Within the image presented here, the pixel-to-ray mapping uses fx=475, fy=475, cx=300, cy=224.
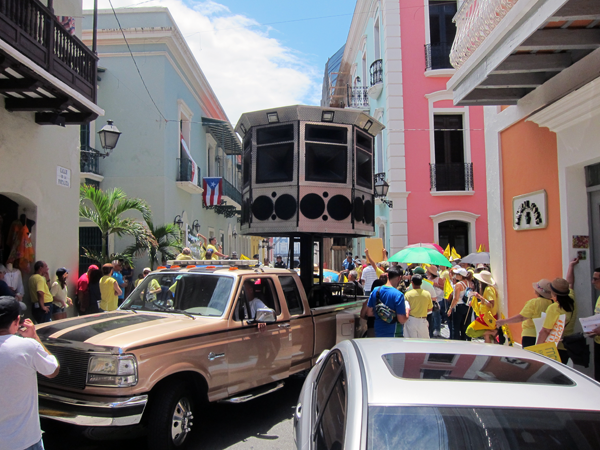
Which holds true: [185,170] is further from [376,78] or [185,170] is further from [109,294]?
[109,294]

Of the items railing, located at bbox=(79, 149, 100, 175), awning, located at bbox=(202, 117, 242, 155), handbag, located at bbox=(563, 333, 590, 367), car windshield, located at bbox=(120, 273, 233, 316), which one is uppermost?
awning, located at bbox=(202, 117, 242, 155)

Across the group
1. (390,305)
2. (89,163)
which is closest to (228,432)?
(390,305)

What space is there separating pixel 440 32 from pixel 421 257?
36.3ft

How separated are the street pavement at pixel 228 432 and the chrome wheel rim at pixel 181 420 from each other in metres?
0.30

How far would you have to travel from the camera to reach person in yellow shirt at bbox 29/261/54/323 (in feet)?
25.9

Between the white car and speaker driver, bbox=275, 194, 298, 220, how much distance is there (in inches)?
198

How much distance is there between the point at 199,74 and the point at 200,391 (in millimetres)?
16778

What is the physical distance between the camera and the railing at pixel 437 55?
53.9 feet

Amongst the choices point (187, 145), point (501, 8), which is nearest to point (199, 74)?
point (187, 145)

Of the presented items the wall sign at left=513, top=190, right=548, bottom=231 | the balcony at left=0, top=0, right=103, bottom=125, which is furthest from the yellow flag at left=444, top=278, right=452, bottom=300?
the balcony at left=0, top=0, right=103, bottom=125

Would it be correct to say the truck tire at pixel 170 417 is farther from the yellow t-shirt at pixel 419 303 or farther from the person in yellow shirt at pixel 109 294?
the person in yellow shirt at pixel 109 294

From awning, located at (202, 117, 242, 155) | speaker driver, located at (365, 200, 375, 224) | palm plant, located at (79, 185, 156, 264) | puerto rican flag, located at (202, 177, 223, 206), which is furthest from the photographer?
awning, located at (202, 117, 242, 155)

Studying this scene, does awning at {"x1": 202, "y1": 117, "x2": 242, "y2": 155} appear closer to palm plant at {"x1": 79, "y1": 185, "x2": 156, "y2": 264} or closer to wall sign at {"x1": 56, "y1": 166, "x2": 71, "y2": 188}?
palm plant at {"x1": 79, "y1": 185, "x2": 156, "y2": 264}

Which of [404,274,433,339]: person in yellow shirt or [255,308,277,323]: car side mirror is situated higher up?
[255,308,277,323]: car side mirror
